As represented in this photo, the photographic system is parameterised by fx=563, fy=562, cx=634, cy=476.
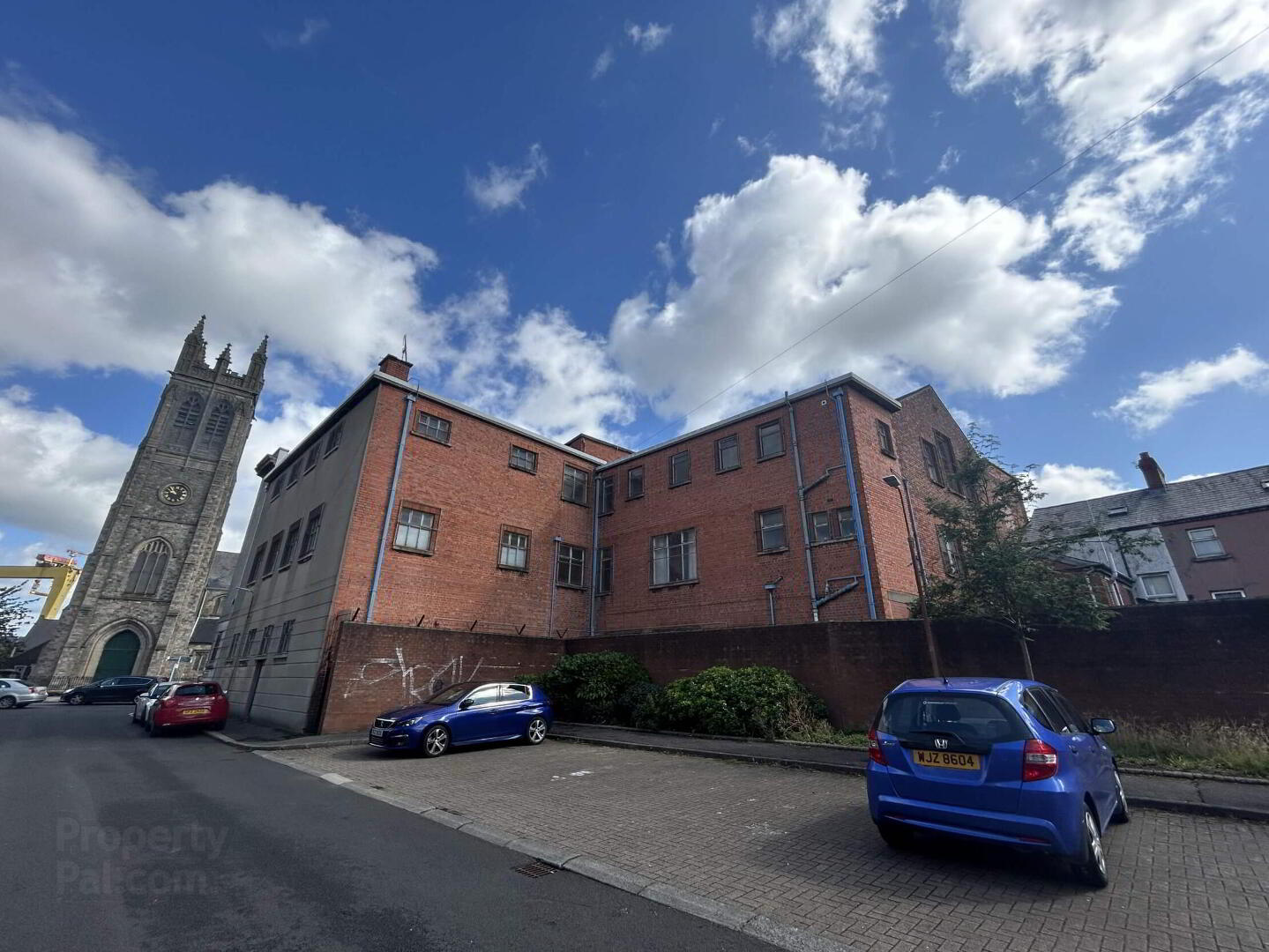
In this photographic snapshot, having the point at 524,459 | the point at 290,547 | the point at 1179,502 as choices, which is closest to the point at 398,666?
the point at 290,547

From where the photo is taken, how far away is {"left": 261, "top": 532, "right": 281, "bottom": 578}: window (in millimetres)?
22281

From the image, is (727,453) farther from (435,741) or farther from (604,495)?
(435,741)

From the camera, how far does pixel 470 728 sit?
41.4 ft

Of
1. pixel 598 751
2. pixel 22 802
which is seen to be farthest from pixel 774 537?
pixel 22 802

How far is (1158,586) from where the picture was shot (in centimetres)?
2656

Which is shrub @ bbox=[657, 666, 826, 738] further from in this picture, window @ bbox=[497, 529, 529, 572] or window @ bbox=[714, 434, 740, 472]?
window @ bbox=[497, 529, 529, 572]

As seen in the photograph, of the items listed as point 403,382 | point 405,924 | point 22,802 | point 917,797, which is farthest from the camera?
point 403,382

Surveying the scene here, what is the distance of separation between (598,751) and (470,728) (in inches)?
117

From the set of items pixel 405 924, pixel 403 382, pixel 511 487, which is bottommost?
pixel 405 924

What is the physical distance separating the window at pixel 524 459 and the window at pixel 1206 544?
98.9 feet

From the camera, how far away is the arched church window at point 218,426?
5534 cm

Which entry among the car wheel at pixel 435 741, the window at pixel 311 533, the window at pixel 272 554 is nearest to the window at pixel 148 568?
the window at pixel 272 554

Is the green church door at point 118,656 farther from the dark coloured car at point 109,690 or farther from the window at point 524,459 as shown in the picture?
the window at point 524,459

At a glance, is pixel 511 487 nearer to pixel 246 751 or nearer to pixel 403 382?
pixel 403 382
